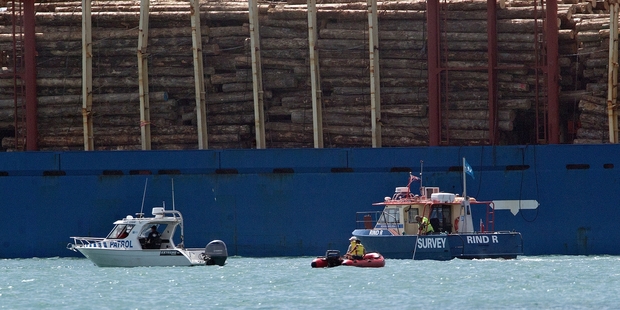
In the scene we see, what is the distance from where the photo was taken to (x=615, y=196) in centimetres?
3731

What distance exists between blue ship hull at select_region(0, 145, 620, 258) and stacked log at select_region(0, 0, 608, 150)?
2.92 m

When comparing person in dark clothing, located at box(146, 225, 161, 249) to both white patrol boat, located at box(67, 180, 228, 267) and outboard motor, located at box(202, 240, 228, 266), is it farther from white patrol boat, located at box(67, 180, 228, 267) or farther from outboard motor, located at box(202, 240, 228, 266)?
outboard motor, located at box(202, 240, 228, 266)

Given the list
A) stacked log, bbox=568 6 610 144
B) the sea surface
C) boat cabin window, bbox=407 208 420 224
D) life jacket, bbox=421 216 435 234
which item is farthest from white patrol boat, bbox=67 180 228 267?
stacked log, bbox=568 6 610 144

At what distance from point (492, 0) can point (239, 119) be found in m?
8.53

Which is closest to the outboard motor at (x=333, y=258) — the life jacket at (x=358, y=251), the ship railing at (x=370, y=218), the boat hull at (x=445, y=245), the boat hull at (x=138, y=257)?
the life jacket at (x=358, y=251)

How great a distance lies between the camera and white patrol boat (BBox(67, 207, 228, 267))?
36.3 meters

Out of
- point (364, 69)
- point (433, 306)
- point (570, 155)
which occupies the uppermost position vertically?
point (364, 69)

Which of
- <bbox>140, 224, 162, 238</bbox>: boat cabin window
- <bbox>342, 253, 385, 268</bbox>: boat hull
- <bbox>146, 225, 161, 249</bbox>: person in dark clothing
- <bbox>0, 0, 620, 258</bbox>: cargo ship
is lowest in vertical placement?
<bbox>342, 253, 385, 268</bbox>: boat hull

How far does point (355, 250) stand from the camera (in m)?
35.4

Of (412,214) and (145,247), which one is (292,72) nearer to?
(412,214)

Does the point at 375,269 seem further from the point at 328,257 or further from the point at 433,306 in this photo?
the point at 433,306

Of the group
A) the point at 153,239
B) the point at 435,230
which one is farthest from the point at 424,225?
the point at 153,239

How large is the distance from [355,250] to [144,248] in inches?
223

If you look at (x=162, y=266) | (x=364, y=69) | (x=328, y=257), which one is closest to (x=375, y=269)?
(x=328, y=257)
